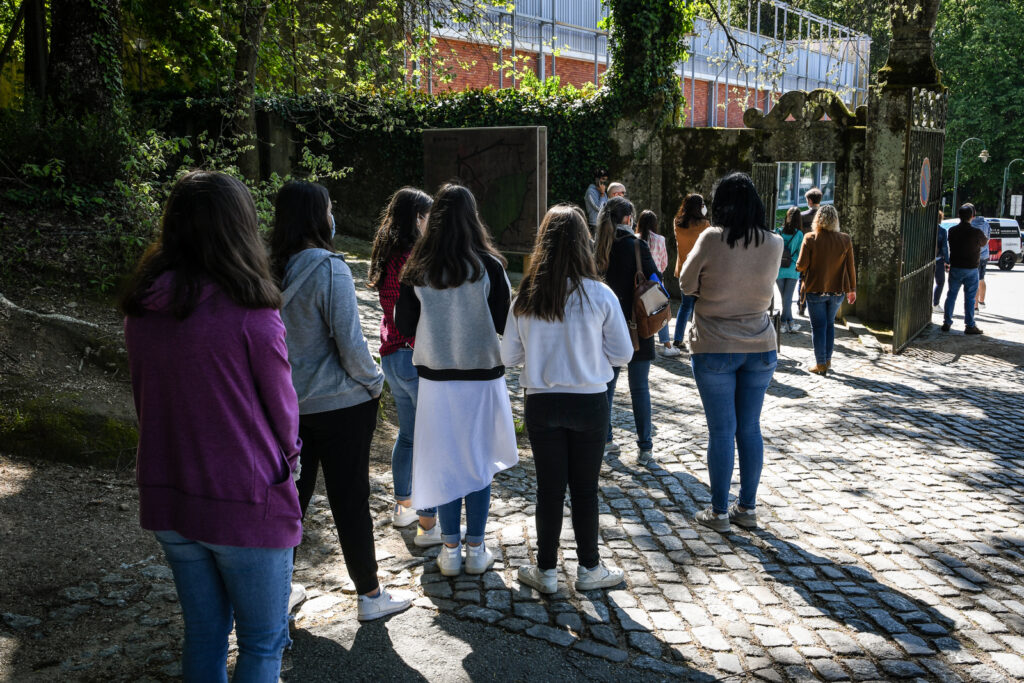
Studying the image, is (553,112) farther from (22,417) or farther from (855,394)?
(22,417)

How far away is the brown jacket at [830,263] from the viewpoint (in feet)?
31.1

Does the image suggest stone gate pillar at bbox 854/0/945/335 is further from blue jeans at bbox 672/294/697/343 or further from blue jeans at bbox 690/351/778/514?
blue jeans at bbox 690/351/778/514

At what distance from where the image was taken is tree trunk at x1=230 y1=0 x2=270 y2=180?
11766mm

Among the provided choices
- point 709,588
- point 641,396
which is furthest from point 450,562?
point 641,396

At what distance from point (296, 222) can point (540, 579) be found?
203 centimetres

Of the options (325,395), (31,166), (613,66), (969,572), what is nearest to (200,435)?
A: (325,395)

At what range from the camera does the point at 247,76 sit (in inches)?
517

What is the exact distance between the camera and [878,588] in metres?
4.45

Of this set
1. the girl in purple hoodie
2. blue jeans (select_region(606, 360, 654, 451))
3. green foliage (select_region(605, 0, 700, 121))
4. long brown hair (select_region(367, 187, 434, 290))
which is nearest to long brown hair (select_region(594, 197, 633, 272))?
blue jeans (select_region(606, 360, 654, 451))

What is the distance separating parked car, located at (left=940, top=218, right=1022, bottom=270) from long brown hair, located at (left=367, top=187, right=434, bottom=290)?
26997 mm

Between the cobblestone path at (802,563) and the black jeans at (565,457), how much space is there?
0.30m

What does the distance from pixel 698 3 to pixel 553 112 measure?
286 cm

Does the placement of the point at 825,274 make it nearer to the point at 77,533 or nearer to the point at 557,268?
the point at 557,268

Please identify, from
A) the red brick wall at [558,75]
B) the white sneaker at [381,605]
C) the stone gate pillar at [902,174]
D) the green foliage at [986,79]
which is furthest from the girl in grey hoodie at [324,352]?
the green foliage at [986,79]
